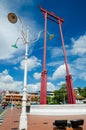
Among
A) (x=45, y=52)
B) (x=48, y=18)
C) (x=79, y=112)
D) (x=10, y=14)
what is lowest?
(x=79, y=112)

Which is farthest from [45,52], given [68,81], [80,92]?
[80,92]

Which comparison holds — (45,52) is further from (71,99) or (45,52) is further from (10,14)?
(10,14)

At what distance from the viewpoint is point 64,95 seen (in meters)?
62.5

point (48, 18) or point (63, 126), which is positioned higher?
point (48, 18)

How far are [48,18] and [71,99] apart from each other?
15.7 m

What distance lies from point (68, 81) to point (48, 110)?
6396 mm

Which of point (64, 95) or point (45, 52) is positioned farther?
point (64, 95)

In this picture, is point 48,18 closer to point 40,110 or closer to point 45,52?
point 45,52

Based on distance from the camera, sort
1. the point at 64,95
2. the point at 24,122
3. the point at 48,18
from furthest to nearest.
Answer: the point at 64,95
the point at 48,18
the point at 24,122

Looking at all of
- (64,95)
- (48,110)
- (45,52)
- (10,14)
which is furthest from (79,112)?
(64,95)

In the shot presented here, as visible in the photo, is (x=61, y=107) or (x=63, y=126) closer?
(x=63, y=126)

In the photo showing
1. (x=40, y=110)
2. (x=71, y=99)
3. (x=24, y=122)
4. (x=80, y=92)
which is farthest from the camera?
(x=80, y=92)

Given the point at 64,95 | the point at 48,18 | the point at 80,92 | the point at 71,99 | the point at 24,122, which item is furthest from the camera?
the point at 80,92

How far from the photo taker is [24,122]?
943cm
